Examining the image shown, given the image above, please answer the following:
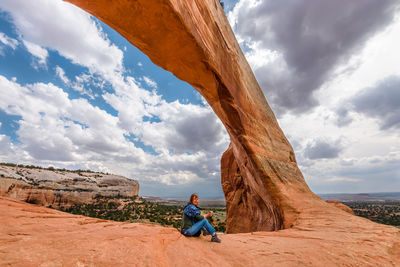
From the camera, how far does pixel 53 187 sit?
3969 cm

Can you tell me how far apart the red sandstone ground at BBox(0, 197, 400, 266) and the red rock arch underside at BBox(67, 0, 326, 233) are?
436 centimetres

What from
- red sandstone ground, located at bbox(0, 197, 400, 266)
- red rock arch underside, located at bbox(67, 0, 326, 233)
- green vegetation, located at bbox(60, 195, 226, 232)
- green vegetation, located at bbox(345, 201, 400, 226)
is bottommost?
green vegetation, located at bbox(345, 201, 400, 226)

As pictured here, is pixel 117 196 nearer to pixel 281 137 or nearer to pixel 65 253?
pixel 281 137

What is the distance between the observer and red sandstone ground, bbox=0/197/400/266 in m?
2.78

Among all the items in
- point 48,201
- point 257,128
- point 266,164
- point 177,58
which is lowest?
point 48,201

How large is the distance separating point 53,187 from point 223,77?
48072 mm

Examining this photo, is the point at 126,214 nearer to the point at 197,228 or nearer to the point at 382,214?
the point at 197,228

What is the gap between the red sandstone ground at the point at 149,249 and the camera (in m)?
2.78

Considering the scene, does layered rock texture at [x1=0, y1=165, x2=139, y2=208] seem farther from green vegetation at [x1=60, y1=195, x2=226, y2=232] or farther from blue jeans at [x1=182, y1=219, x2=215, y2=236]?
blue jeans at [x1=182, y1=219, x2=215, y2=236]

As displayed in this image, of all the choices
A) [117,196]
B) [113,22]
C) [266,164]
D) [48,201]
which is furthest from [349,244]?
[117,196]

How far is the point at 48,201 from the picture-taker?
118 feet

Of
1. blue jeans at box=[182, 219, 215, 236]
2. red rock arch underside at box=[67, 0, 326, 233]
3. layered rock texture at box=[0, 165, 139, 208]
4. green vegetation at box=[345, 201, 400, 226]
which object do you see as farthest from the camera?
green vegetation at box=[345, 201, 400, 226]

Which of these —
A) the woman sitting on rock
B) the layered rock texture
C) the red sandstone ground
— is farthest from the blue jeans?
the layered rock texture

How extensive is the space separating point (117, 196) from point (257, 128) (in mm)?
53734
